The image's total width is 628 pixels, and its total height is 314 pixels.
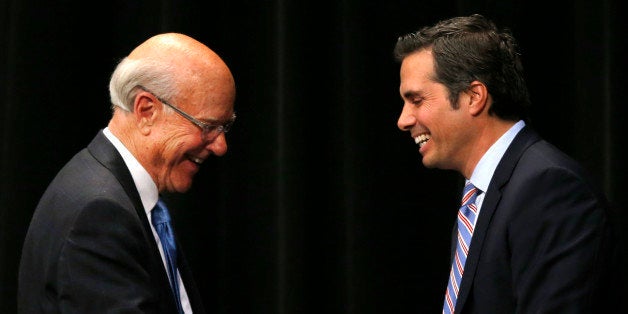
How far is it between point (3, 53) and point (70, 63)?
10.7 inches

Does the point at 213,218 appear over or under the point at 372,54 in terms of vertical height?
under

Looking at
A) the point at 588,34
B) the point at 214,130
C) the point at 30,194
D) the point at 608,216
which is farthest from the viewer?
the point at 30,194

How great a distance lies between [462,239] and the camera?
213 centimetres

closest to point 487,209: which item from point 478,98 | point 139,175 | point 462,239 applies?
point 462,239

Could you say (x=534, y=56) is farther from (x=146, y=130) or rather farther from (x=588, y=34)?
(x=146, y=130)

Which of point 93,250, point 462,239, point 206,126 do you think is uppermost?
point 206,126

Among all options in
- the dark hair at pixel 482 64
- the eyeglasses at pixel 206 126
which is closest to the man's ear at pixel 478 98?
the dark hair at pixel 482 64

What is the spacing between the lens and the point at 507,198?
1959mm

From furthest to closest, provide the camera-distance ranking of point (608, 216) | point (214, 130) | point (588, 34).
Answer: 1. point (588, 34)
2. point (214, 130)
3. point (608, 216)

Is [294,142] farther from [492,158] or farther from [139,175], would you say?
[139,175]

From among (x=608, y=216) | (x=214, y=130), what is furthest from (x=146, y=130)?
(x=608, y=216)

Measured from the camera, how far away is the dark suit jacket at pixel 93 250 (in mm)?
1695

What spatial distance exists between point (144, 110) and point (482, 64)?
749 mm

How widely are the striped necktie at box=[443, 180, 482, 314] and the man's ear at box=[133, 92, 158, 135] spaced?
71cm
